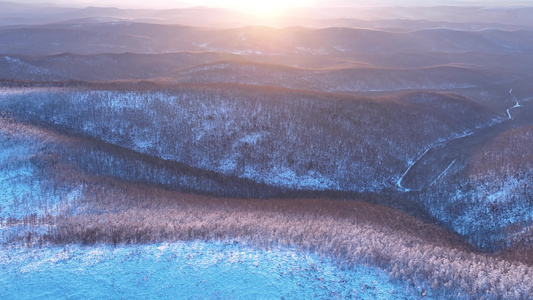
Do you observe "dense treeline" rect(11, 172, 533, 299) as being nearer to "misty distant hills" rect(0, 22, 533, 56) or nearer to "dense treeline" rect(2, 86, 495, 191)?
"dense treeline" rect(2, 86, 495, 191)

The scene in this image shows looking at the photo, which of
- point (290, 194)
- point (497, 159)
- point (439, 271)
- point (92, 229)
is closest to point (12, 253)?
point (92, 229)

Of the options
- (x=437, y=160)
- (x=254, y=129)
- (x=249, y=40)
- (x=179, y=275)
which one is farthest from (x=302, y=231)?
(x=249, y=40)

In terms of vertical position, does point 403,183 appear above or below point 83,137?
below

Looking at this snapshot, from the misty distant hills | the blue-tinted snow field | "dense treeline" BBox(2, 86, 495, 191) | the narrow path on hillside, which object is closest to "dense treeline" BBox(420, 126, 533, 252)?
the narrow path on hillside

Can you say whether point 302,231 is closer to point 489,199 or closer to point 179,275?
point 179,275

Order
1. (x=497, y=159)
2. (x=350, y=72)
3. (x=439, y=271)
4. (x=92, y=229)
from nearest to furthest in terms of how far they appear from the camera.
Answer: (x=439, y=271) < (x=92, y=229) < (x=497, y=159) < (x=350, y=72)

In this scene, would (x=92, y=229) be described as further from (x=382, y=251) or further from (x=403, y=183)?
(x=403, y=183)

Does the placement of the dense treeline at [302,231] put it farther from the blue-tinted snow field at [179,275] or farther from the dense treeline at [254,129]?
the dense treeline at [254,129]

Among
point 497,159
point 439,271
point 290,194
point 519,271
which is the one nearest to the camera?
point 439,271
